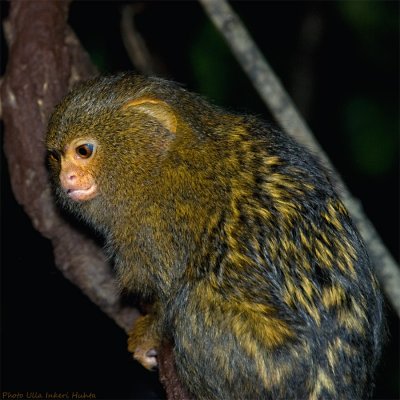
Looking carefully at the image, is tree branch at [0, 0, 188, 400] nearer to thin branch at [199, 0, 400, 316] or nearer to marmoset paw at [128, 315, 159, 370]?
marmoset paw at [128, 315, 159, 370]

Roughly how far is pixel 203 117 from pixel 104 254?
0.88m

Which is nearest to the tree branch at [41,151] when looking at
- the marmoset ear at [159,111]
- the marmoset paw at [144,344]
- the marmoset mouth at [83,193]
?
the marmoset paw at [144,344]

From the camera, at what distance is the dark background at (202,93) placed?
15.8 feet

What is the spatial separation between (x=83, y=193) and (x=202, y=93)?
2069mm

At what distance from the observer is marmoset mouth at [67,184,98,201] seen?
11.5 feet

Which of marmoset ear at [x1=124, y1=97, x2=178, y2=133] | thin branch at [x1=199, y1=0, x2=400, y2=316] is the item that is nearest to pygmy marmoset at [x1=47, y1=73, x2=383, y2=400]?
marmoset ear at [x1=124, y1=97, x2=178, y2=133]

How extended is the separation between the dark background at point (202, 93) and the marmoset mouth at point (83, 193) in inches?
31.2

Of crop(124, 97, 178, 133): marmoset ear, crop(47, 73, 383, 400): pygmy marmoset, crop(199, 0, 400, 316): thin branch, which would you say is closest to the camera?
crop(47, 73, 383, 400): pygmy marmoset

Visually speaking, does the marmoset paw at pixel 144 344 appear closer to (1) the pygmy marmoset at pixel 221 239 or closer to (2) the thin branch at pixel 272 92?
(1) the pygmy marmoset at pixel 221 239

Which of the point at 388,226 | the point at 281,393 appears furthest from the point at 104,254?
the point at 388,226

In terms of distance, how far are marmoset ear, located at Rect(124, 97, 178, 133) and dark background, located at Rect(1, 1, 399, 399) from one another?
1.62 ft

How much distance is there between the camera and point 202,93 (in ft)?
17.8

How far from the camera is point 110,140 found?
→ 3494 mm

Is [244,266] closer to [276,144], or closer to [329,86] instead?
[276,144]
